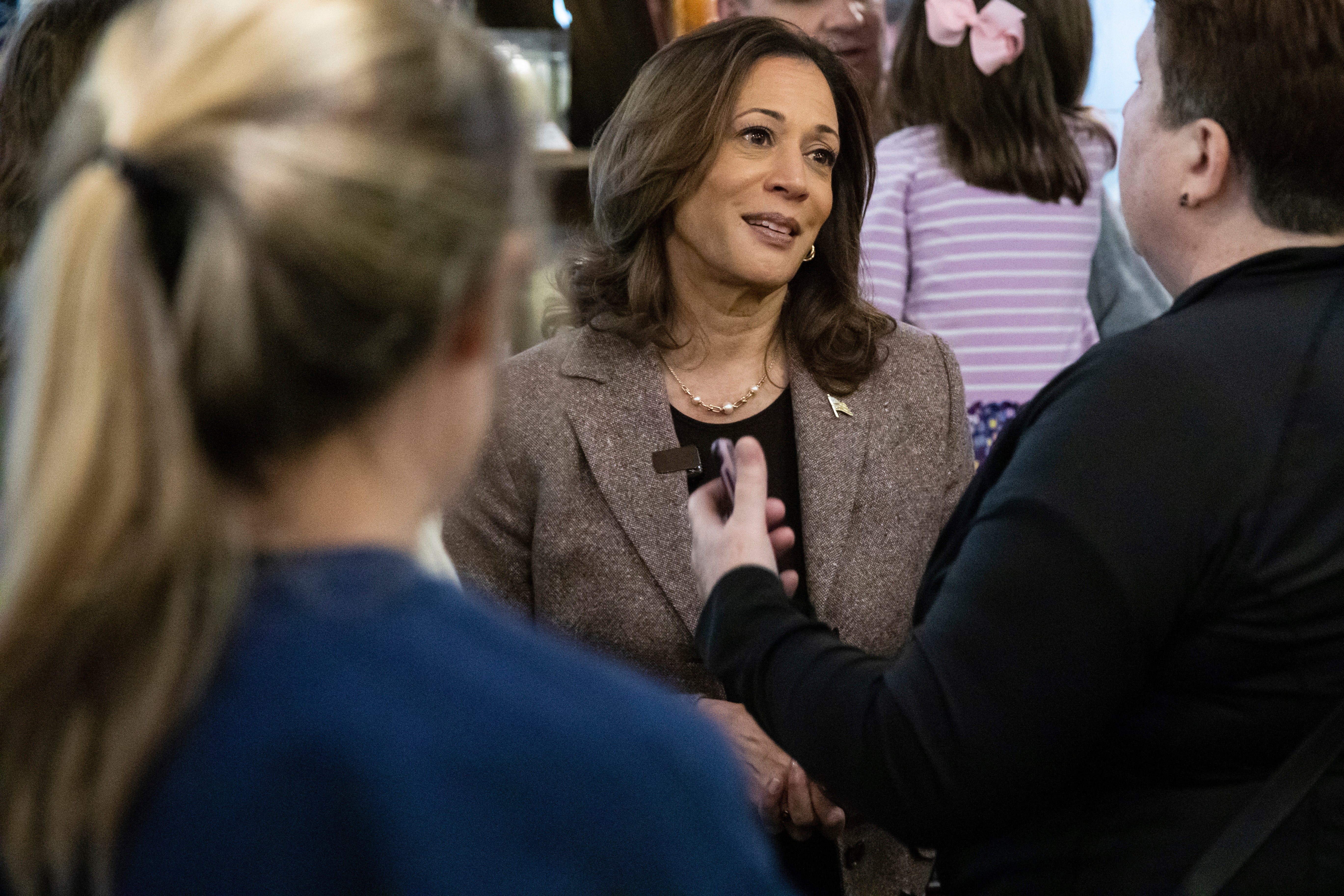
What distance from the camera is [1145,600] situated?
3.41 feet

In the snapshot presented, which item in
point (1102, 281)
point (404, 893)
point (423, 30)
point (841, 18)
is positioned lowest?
point (1102, 281)

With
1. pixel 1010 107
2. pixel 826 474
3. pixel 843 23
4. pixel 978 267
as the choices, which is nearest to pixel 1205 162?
pixel 826 474

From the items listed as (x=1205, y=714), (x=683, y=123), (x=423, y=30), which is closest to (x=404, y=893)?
(x=423, y=30)

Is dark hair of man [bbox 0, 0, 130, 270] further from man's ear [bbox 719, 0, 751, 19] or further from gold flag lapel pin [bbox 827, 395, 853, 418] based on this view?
man's ear [bbox 719, 0, 751, 19]

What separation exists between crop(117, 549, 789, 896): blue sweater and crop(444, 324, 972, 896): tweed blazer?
1.20m

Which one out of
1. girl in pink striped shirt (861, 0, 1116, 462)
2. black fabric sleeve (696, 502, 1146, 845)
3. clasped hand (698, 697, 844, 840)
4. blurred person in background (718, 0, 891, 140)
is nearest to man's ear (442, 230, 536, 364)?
black fabric sleeve (696, 502, 1146, 845)

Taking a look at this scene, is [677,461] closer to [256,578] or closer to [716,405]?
[716,405]

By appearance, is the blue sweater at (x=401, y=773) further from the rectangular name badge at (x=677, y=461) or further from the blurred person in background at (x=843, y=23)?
the blurred person in background at (x=843, y=23)

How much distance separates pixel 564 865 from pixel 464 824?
0.05 meters

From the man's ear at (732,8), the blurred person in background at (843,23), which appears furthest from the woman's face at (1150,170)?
the man's ear at (732,8)

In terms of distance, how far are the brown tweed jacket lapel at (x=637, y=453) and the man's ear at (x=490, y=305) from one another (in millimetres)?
1108

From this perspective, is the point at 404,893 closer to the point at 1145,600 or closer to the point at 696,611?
the point at 1145,600

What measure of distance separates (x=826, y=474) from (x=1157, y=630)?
88 centimetres

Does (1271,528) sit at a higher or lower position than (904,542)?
higher
